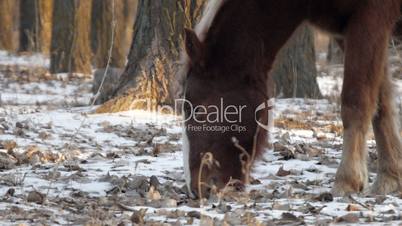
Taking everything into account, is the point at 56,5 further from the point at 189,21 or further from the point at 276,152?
the point at 276,152

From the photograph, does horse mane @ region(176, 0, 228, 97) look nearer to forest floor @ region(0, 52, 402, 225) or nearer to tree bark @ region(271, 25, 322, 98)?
forest floor @ region(0, 52, 402, 225)

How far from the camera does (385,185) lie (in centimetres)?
532

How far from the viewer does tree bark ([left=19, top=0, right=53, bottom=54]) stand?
1895 cm

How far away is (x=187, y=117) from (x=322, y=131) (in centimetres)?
320

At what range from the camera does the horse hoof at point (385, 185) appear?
206 inches

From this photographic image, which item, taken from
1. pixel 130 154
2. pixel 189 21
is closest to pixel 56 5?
pixel 189 21

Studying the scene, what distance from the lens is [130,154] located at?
263 inches

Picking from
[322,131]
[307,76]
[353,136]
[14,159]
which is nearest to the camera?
[353,136]

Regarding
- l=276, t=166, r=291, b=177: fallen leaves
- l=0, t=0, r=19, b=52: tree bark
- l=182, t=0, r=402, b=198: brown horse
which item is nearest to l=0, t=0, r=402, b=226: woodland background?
l=276, t=166, r=291, b=177: fallen leaves

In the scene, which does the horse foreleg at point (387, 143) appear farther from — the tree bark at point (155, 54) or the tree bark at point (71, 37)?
the tree bark at point (71, 37)

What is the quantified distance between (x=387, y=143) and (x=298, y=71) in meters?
4.76

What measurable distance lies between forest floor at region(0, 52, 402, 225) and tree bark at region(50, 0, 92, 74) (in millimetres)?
6200

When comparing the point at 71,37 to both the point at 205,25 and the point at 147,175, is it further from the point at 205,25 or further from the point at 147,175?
the point at 205,25

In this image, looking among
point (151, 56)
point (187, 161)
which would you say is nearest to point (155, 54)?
point (151, 56)
